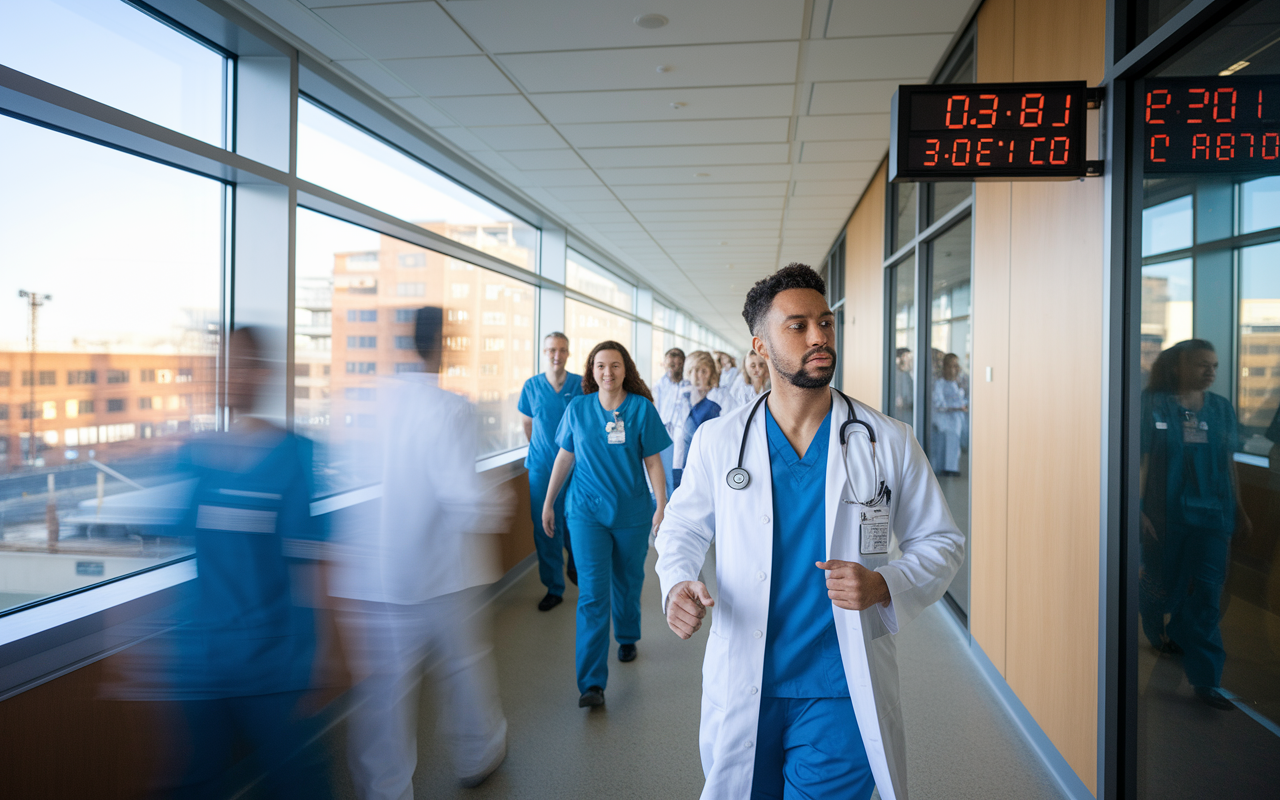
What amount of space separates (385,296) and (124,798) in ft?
9.00

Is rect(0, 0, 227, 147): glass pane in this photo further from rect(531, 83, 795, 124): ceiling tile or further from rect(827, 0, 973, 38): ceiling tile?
rect(827, 0, 973, 38): ceiling tile

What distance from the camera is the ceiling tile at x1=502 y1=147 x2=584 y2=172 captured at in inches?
204

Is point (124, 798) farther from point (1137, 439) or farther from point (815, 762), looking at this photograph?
point (1137, 439)

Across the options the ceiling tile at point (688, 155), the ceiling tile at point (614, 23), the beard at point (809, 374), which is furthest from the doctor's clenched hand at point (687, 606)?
the ceiling tile at point (688, 155)

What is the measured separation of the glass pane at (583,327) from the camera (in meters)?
8.38

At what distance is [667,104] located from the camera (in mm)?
4172

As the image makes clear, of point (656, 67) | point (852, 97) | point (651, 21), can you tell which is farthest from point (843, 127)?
point (651, 21)

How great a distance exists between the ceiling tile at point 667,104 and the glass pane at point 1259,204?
2589 mm

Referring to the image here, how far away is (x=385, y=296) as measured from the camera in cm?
425

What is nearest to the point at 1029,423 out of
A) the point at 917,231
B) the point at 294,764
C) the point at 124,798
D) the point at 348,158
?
the point at 917,231

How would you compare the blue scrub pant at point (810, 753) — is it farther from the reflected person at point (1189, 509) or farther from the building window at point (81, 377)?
the building window at point (81, 377)

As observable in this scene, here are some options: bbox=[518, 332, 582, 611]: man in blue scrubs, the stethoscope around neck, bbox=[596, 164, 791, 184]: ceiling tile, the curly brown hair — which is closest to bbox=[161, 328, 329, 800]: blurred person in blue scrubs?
the stethoscope around neck

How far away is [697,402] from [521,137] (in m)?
2.54

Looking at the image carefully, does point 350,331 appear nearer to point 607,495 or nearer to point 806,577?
point 607,495
